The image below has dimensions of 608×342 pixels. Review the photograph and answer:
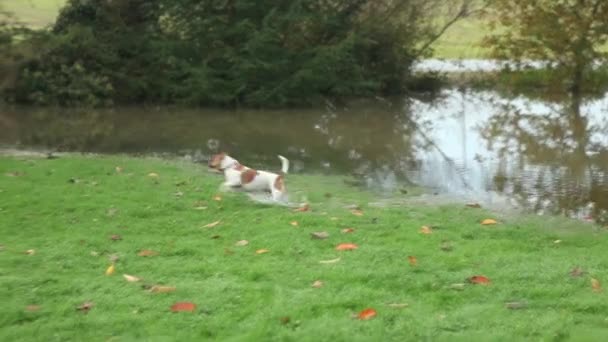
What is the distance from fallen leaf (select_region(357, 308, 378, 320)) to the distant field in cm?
1590

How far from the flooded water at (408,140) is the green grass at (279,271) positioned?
2525mm

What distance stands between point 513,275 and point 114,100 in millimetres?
18877

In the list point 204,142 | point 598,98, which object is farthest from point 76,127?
point 598,98

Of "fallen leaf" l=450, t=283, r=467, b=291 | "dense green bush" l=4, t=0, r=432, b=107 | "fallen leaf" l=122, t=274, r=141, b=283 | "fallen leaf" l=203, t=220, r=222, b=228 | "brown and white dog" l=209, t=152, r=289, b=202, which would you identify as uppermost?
"dense green bush" l=4, t=0, r=432, b=107

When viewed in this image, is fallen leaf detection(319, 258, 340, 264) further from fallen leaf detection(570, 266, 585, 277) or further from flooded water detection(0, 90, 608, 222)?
flooded water detection(0, 90, 608, 222)

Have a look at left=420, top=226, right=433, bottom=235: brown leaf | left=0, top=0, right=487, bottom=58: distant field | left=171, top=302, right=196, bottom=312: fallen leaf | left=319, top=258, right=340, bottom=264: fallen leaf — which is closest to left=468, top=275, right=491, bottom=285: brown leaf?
left=319, top=258, right=340, bottom=264: fallen leaf

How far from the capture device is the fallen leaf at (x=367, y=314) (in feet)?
15.3

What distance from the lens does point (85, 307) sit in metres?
4.94

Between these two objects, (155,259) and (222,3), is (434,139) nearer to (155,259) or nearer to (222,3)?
(222,3)

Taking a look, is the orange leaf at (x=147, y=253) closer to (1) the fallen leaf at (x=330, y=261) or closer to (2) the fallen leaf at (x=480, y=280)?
(1) the fallen leaf at (x=330, y=261)

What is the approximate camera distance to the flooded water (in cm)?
1112

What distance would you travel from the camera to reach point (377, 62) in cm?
2473

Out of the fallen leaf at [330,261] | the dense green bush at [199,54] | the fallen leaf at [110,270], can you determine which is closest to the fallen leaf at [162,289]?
the fallen leaf at [110,270]

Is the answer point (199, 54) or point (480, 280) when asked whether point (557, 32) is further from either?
point (480, 280)
